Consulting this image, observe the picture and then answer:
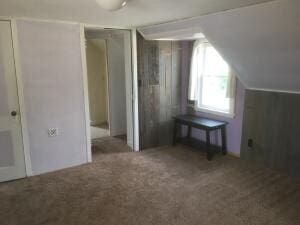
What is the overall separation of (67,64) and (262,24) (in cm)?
234

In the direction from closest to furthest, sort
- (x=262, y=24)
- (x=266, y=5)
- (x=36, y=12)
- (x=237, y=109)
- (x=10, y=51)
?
1. (x=266, y=5)
2. (x=262, y=24)
3. (x=36, y=12)
4. (x=10, y=51)
5. (x=237, y=109)

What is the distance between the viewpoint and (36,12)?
2594 mm

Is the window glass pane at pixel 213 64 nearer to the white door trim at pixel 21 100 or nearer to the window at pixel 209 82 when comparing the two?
the window at pixel 209 82

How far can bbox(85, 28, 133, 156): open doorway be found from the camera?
412cm

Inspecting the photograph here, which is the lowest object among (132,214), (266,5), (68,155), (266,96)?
(132,214)

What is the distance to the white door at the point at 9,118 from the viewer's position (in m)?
2.85

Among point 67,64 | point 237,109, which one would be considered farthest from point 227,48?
point 67,64

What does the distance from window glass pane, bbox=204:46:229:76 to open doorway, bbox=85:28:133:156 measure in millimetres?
1322

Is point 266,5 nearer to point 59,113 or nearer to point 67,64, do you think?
point 67,64

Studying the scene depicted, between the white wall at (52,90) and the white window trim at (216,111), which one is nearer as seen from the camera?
the white wall at (52,90)

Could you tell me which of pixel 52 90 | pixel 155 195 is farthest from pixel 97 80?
pixel 155 195

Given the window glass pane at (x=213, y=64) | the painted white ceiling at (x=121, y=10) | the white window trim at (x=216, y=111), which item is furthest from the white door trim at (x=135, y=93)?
the window glass pane at (x=213, y=64)

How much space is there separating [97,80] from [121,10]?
3248 millimetres

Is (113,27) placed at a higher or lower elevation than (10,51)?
higher
